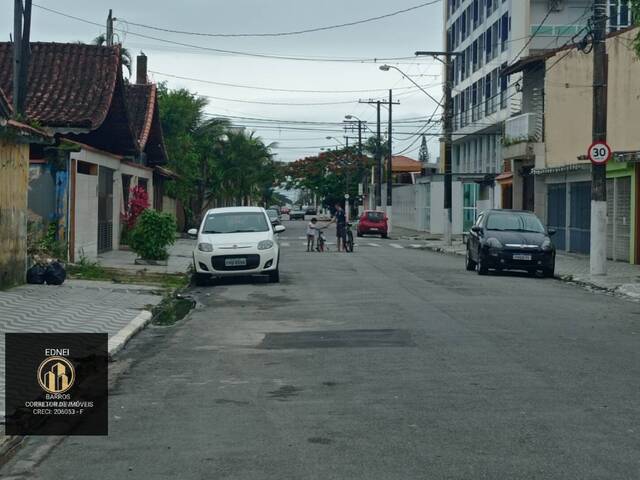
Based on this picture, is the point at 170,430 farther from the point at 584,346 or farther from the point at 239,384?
the point at 584,346

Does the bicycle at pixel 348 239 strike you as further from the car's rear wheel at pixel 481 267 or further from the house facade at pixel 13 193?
the house facade at pixel 13 193

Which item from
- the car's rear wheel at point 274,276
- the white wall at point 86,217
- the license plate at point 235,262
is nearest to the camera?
the license plate at point 235,262

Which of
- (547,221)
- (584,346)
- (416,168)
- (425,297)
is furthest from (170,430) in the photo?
(416,168)

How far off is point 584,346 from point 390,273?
498 inches

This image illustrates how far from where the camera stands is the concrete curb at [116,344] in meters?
7.19

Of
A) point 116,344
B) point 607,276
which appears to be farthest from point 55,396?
point 607,276

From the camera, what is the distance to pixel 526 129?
138 ft

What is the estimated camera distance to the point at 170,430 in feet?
25.0

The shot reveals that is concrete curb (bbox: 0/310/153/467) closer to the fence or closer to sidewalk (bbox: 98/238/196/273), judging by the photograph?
the fence

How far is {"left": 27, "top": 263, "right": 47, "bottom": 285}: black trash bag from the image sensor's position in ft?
64.4

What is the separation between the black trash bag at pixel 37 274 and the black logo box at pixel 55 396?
7052 mm

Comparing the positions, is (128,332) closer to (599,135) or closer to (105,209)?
(599,135)

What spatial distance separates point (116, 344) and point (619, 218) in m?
22.5

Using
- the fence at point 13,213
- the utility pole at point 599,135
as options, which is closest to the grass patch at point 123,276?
the fence at point 13,213
